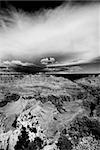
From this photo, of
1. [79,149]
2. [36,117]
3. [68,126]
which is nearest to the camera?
[79,149]

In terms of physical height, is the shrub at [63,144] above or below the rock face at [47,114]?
below

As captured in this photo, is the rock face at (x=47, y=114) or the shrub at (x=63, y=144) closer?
the shrub at (x=63, y=144)

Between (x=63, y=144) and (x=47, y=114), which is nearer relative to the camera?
(x=63, y=144)

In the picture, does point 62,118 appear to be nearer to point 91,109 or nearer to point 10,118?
point 91,109

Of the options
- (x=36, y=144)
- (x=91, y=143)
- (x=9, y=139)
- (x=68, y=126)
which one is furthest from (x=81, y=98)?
(x=9, y=139)

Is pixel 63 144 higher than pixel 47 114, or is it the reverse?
pixel 47 114

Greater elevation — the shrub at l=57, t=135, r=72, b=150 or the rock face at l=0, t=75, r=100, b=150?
the rock face at l=0, t=75, r=100, b=150

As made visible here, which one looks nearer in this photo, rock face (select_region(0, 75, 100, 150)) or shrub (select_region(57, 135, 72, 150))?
shrub (select_region(57, 135, 72, 150))

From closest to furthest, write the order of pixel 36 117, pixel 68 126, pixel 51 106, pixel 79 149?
pixel 79 149 → pixel 68 126 → pixel 36 117 → pixel 51 106
